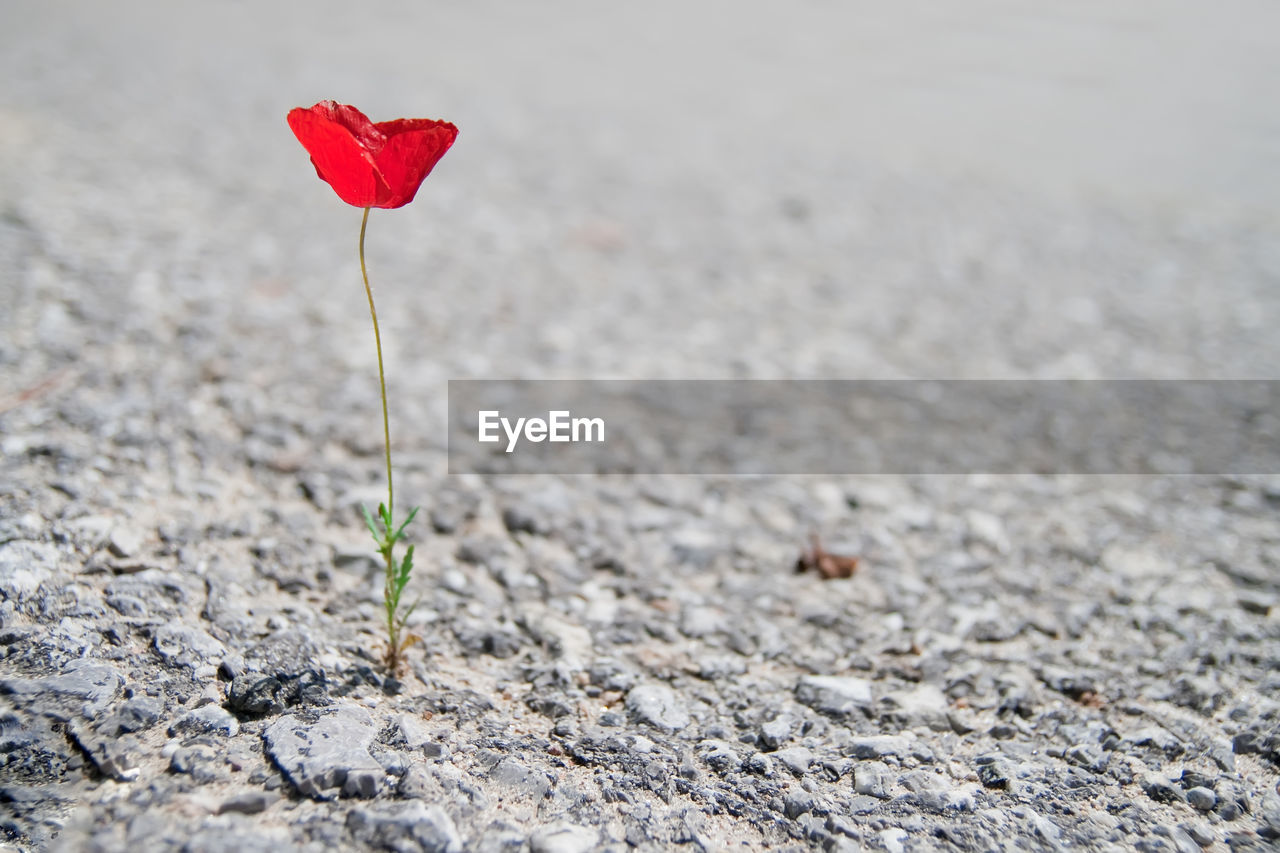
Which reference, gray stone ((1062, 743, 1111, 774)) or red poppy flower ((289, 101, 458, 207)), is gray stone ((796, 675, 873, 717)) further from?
red poppy flower ((289, 101, 458, 207))

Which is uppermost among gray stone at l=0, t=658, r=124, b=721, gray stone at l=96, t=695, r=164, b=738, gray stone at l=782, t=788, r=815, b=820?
gray stone at l=0, t=658, r=124, b=721

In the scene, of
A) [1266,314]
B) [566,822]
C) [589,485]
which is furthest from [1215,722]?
[1266,314]

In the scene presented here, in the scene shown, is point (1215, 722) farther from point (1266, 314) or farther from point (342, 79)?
point (342, 79)

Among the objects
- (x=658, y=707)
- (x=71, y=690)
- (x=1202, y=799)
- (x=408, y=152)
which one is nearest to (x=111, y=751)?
(x=71, y=690)

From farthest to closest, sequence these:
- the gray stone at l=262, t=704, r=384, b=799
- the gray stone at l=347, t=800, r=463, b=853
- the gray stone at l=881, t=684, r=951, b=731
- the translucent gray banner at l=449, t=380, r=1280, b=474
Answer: the translucent gray banner at l=449, t=380, r=1280, b=474 → the gray stone at l=881, t=684, r=951, b=731 → the gray stone at l=262, t=704, r=384, b=799 → the gray stone at l=347, t=800, r=463, b=853

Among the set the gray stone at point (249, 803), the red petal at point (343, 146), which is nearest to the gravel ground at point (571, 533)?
the gray stone at point (249, 803)

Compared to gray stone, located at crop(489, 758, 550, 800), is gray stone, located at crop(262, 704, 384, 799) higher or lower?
higher

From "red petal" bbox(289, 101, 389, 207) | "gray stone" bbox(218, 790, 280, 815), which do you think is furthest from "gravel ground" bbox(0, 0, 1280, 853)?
"red petal" bbox(289, 101, 389, 207)
